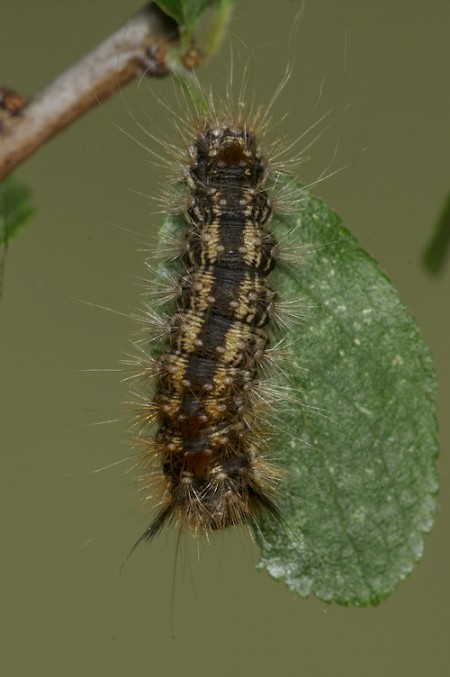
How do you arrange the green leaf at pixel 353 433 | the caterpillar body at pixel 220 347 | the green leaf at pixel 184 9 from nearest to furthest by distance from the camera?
1. the green leaf at pixel 184 9
2. the green leaf at pixel 353 433
3. the caterpillar body at pixel 220 347

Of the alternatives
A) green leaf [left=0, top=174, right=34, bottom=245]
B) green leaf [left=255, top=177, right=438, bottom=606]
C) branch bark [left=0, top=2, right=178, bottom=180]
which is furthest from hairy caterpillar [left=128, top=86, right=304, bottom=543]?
green leaf [left=0, top=174, right=34, bottom=245]

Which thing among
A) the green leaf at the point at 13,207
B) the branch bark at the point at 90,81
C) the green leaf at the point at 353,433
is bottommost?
the green leaf at the point at 353,433

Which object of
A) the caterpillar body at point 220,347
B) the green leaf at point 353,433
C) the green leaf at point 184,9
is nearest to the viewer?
the green leaf at point 184,9

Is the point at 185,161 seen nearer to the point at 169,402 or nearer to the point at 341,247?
the point at 341,247

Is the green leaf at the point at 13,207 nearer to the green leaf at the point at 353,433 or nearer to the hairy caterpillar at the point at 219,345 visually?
the hairy caterpillar at the point at 219,345

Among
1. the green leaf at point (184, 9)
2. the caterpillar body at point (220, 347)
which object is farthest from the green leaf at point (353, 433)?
the green leaf at point (184, 9)

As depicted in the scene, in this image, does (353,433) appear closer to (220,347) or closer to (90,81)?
(220,347)

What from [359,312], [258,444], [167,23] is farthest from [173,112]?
[258,444]
